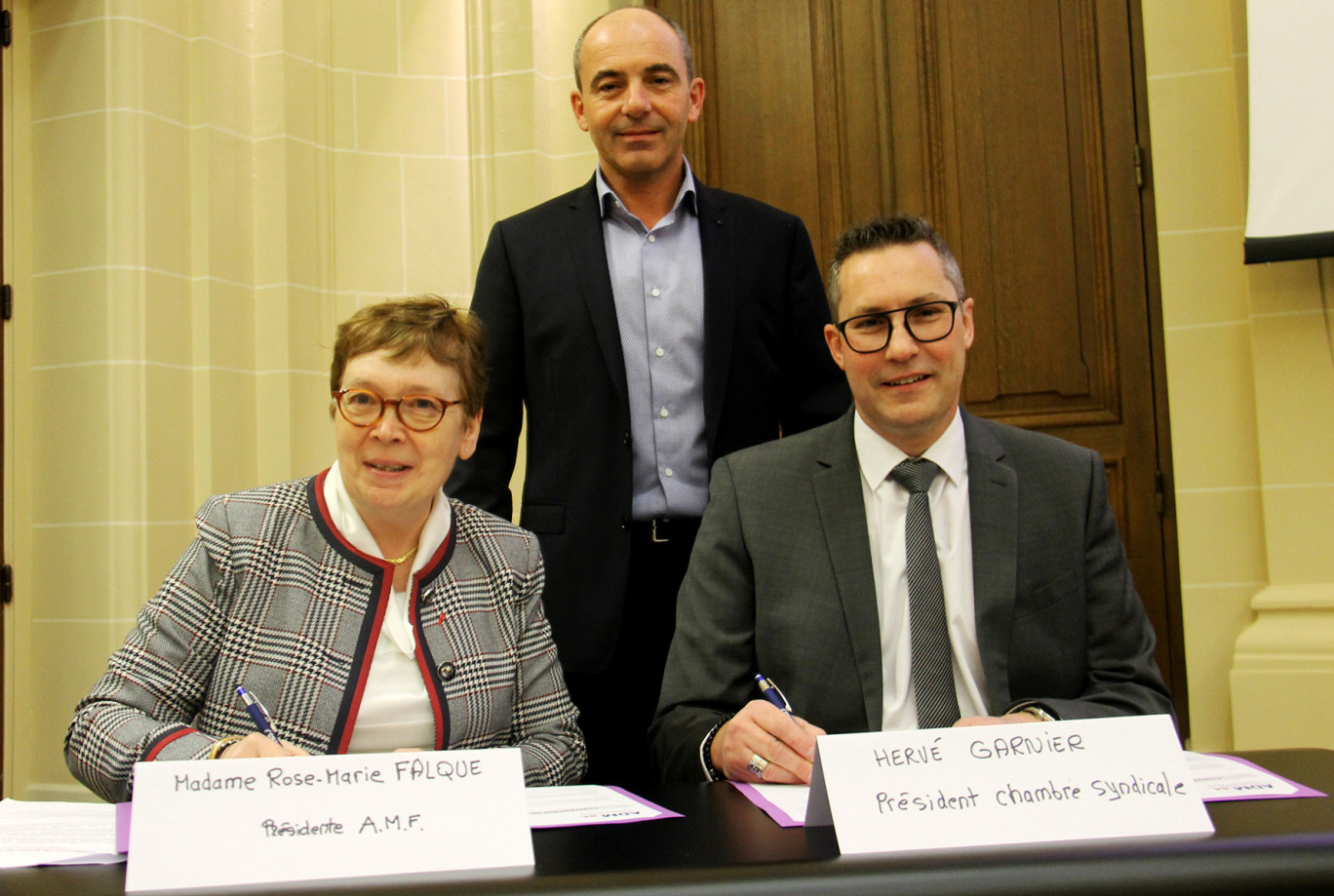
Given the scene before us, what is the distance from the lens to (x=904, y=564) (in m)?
1.63

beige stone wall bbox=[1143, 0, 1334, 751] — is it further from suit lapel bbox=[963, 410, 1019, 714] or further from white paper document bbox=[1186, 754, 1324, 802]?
white paper document bbox=[1186, 754, 1324, 802]

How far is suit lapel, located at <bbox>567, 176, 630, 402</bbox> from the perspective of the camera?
216 cm

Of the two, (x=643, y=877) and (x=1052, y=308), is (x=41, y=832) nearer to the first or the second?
(x=643, y=877)

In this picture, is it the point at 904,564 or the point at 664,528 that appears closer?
the point at 904,564

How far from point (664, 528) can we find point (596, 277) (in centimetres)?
49

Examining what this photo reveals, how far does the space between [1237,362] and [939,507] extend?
1.70 meters

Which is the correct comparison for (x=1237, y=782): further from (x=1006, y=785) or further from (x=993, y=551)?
(x=993, y=551)

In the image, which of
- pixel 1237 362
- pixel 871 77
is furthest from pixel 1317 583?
pixel 871 77

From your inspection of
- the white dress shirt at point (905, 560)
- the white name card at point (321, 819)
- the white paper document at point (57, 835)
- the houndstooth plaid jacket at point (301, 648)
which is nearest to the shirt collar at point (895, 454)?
the white dress shirt at point (905, 560)

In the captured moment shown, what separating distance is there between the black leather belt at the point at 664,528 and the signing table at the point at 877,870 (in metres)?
1.11

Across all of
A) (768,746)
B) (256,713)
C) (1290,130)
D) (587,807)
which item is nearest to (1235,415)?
(1290,130)

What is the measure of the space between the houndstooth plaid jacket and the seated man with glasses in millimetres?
212

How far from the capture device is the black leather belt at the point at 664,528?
2104 mm

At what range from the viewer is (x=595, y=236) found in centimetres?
222
